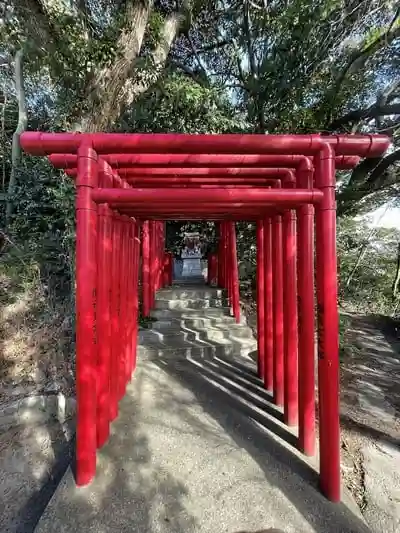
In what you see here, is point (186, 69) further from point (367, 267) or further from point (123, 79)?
point (367, 267)

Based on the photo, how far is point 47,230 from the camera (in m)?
5.78

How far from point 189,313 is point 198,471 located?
12.0 feet

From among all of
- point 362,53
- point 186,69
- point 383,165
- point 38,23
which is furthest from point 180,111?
point 383,165

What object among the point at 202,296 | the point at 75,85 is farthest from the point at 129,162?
the point at 202,296

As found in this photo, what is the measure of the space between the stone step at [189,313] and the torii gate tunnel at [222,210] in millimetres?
2411

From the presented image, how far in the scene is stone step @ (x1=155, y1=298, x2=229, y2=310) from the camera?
627cm

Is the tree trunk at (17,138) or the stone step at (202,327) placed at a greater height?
the tree trunk at (17,138)

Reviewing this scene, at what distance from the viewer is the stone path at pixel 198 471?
2053mm

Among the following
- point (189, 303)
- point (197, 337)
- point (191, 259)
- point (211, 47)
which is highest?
point (211, 47)

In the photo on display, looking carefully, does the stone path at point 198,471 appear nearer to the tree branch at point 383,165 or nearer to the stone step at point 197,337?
the stone step at point 197,337

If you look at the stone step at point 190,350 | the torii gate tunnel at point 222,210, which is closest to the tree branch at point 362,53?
the torii gate tunnel at point 222,210

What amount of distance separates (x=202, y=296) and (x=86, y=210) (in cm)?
463

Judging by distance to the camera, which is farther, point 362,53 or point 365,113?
point 365,113

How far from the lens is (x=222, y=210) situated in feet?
10.9
